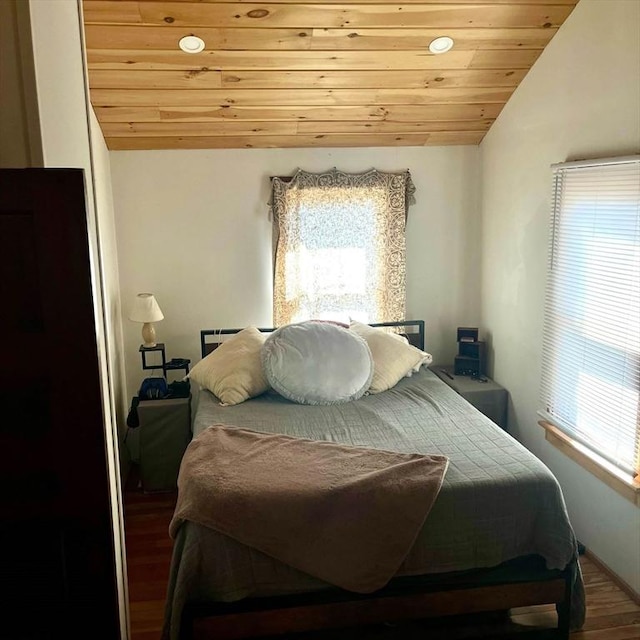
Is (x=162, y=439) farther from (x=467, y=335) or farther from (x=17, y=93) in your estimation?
(x=17, y=93)

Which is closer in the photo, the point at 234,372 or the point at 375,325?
the point at 234,372

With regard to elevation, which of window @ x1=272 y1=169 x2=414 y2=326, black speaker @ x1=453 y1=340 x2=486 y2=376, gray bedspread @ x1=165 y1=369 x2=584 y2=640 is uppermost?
window @ x1=272 y1=169 x2=414 y2=326

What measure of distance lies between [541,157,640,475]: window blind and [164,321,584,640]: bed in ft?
1.79

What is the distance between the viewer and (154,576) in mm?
2873

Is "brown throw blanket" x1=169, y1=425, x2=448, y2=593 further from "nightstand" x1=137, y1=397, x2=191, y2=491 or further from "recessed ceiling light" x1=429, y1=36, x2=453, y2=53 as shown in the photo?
"recessed ceiling light" x1=429, y1=36, x2=453, y2=53

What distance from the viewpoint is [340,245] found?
165 inches

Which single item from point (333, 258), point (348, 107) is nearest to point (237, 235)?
point (333, 258)

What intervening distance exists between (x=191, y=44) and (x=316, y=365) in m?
1.76

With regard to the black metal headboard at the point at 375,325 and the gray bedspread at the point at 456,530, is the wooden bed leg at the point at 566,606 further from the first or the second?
the black metal headboard at the point at 375,325

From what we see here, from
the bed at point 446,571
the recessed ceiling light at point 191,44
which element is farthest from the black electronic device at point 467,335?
the recessed ceiling light at point 191,44

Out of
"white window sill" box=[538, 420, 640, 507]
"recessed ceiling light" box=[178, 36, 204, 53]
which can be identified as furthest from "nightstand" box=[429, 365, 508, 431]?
"recessed ceiling light" box=[178, 36, 204, 53]

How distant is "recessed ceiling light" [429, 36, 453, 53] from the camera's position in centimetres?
308

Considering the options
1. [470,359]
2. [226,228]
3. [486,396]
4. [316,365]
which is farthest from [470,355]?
[226,228]

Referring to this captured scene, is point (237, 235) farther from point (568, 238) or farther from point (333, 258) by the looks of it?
point (568, 238)
